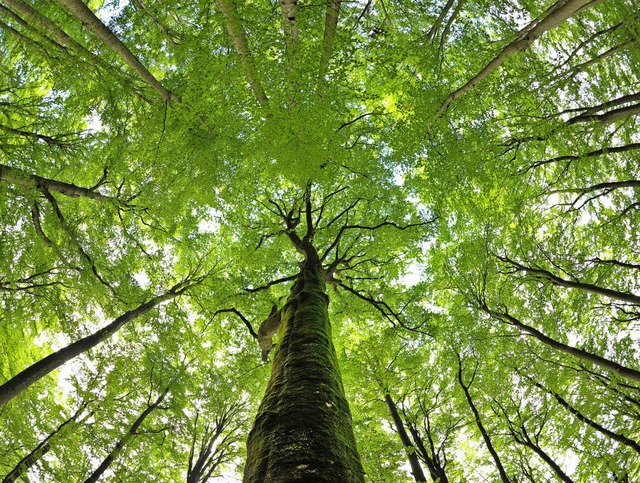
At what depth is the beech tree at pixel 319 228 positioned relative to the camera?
4.07 m

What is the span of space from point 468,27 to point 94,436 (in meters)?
10.2

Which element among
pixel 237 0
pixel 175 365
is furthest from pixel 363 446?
pixel 237 0

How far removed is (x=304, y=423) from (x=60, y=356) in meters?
5.18

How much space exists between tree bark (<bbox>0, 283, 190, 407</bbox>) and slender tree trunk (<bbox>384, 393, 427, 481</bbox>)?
18.4 feet

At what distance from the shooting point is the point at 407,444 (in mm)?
7961

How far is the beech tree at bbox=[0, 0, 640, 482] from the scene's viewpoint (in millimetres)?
4066

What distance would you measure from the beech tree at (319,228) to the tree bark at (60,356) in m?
0.04

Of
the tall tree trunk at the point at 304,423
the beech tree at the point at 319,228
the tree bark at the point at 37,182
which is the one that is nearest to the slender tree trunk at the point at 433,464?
the beech tree at the point at 319,228

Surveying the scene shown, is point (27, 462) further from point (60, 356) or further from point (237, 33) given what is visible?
point (237, 33)

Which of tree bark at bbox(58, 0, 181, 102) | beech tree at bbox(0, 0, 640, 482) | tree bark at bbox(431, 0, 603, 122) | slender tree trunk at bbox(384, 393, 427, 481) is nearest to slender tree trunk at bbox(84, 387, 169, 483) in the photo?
beech tree at bbox(0, 0, 640, 482)

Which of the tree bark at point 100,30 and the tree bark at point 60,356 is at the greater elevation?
the tree bark at point 100,30

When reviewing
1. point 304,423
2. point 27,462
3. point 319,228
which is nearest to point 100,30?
point 304,423

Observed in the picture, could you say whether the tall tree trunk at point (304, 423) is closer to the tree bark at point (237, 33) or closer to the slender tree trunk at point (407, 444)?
the tree bark at point (237, 33)

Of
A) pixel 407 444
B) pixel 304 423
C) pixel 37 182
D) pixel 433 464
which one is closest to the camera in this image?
pixel 304 423
